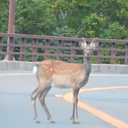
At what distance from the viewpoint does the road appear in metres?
11.0

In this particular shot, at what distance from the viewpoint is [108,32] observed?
4034cm

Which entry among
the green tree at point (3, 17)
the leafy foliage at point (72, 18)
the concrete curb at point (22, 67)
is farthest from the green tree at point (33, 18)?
the concrete curb at point (22, 67)

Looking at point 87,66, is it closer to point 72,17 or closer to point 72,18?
point 72,18

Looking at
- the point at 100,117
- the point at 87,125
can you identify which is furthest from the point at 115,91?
the point at 87,125

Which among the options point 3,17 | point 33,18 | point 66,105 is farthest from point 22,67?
point 33,18

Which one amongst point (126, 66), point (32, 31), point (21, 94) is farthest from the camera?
point (32, 31)

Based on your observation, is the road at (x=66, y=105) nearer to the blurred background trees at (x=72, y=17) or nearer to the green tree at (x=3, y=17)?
the green tree at (x=3, y=17)

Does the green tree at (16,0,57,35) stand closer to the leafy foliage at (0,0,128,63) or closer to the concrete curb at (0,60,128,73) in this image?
the leafy foliage at (0,0,128,63)

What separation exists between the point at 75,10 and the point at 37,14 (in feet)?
21.4

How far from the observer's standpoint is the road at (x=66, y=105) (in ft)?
36.0

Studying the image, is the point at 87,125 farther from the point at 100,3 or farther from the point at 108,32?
the point at 100,3

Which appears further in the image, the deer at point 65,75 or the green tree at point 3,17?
the green tree at point 3,17

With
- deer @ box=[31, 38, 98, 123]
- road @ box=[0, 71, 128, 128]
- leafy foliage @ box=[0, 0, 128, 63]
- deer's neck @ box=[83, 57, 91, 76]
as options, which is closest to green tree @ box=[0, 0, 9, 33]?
leafy foliage @ box=[0, 0, 128, 63]

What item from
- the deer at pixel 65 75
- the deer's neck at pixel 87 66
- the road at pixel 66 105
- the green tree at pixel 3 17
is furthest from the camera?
the green tree at pixel 3 17
